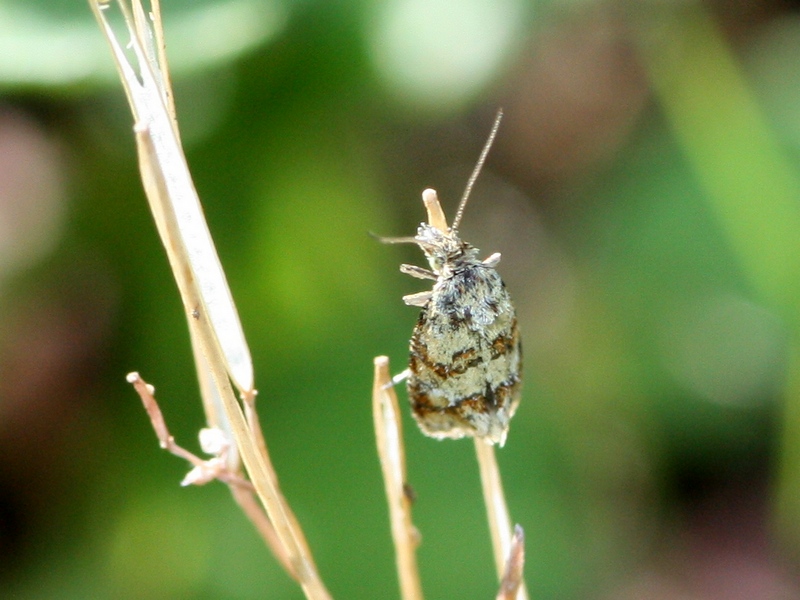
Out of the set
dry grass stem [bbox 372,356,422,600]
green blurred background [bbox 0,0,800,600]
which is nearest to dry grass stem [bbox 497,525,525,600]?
dry grass stem [bbox 372,356,422,600]

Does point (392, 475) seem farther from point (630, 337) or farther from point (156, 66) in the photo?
point (630, 337)

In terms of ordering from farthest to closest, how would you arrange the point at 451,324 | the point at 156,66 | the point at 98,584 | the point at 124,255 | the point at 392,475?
the point at 124,255 < the point at 98,584 < the point at 451,324 < the point at 392,475 < the point at 156,66

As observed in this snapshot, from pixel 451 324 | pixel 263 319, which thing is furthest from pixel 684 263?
pixel 451 324

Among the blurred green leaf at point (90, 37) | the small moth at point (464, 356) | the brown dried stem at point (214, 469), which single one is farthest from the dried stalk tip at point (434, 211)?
the blurred green leaf at point (90, 37)

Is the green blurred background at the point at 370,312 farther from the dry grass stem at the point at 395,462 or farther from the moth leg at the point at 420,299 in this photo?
the dry grass stem at the point at 395,462

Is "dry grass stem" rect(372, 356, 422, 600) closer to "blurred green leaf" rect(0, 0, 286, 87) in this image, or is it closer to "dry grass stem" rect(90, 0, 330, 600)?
"dry grass stem" rect(90, 0, 330, 600)

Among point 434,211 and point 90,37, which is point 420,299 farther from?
point 90,37
